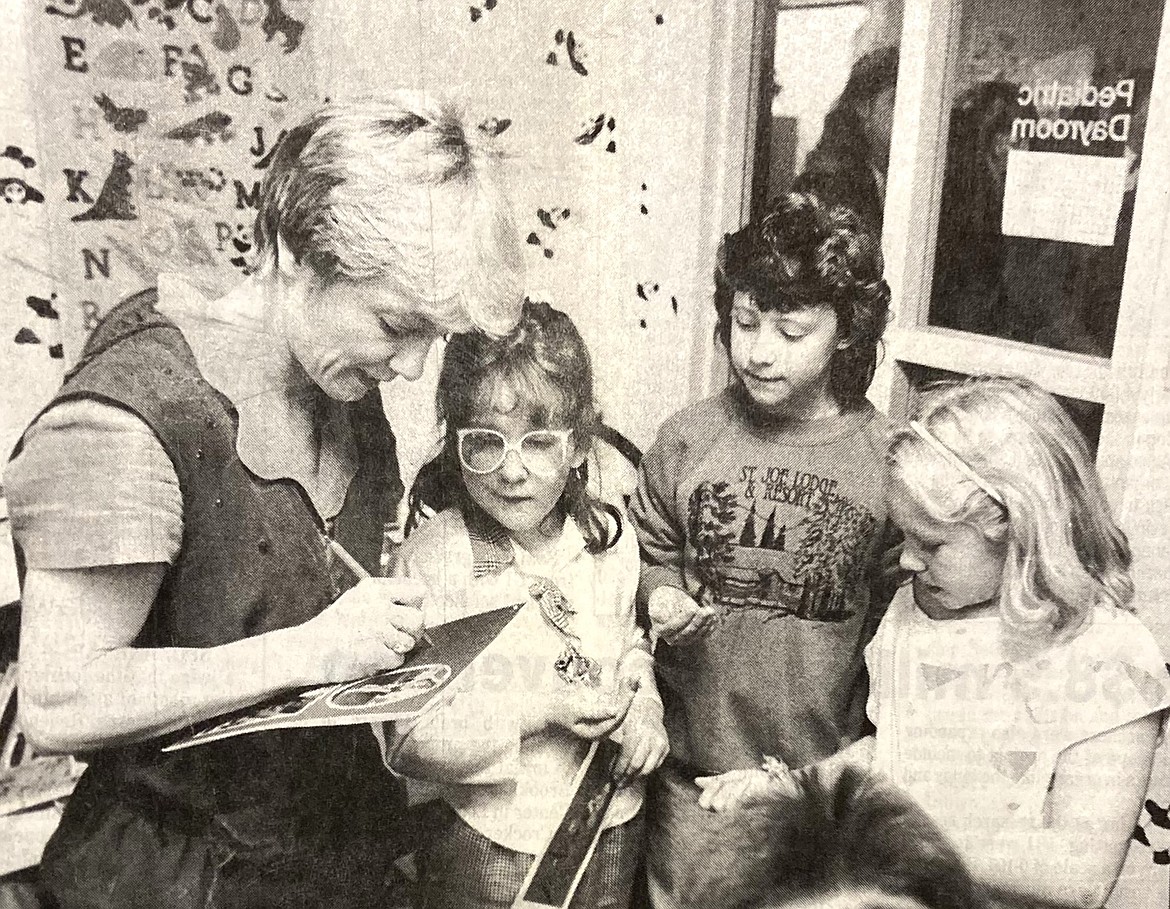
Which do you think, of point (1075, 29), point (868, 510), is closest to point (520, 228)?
point (868, 510)

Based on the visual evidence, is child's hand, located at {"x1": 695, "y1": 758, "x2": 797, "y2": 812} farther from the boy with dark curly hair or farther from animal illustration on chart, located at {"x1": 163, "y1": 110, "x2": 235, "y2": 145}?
animal illustration on chart, located at {"x1": 163, "y1": 110, "x2": 235, "y2": 145}

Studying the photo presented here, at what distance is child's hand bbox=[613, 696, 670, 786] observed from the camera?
134cm

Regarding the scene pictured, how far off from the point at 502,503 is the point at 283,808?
0.45 m

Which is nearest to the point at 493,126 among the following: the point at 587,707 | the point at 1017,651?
the point at 587,707

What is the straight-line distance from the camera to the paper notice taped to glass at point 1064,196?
1.15 m

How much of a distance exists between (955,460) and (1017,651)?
0.24 m

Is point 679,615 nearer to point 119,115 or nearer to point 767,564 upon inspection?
point 767,564

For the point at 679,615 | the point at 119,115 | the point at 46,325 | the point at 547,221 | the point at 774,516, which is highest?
the point at 119,115

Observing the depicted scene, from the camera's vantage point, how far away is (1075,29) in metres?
1.14

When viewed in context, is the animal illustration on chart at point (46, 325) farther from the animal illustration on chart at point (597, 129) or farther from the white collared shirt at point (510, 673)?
the animal illustration on chart at point (597, 129)

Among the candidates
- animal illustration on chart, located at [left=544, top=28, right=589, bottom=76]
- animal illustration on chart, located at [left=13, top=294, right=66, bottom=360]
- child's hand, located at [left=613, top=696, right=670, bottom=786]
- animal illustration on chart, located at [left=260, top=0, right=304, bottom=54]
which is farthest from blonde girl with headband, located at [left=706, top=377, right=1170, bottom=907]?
animal illustration on chart, located at [left=13, top=294, right=66, bottom=360]

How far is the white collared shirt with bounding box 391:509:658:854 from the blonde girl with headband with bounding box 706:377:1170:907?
0.33 metres

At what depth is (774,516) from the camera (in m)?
1.28

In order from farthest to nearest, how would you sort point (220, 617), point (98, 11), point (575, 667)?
1. point (575, 667)
2. point (220, 617)
3. point (98, 11)
